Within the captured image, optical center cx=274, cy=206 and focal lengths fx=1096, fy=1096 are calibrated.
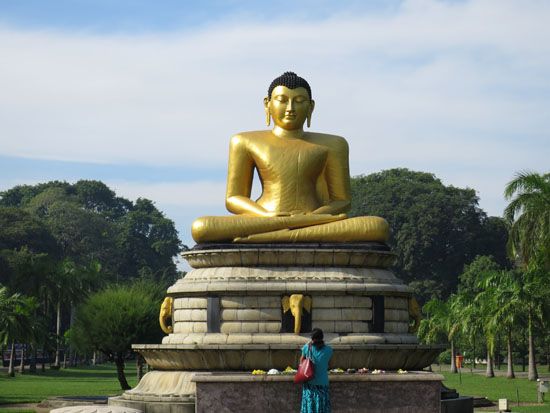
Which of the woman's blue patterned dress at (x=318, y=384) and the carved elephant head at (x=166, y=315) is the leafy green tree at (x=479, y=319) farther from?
the woman's blue patterned dress at (x=318, y=384)

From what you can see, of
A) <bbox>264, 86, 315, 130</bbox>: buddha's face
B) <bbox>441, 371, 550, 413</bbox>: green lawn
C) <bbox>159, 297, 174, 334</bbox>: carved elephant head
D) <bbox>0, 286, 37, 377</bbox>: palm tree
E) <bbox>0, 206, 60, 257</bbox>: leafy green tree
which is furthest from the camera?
<bbox>0, 206, 60, 257</bbox>: leafy green tree

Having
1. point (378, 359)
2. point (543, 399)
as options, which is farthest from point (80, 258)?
point (378, 359)

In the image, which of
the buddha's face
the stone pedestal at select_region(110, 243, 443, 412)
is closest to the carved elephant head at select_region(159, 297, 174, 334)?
the stone pedestal at select_region(110, 243, 443, 412)

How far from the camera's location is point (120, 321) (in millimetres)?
34156

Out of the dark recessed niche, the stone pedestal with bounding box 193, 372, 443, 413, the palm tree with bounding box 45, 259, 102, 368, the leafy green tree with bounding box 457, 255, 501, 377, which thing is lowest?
the stone pedestal with bounding box 193, 372, 443, 413

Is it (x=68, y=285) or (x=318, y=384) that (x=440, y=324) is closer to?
(x=68, y=285)

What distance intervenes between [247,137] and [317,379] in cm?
1071

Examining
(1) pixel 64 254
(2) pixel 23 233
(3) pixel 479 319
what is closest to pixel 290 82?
(3) pixel 479 319

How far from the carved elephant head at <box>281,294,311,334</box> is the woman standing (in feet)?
19.7

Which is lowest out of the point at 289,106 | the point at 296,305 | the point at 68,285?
the point at 296,305

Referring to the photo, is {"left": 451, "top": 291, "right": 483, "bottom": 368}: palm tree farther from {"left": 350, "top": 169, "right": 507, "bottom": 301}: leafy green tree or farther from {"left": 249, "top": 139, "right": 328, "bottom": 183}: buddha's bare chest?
{"left": 249, "top": 139, "right": 328, "bottom": 183}: buddha's bare chest

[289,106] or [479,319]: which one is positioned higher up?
[289,106]

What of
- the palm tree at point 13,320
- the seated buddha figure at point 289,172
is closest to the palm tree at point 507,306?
the palm tree at point 13,320

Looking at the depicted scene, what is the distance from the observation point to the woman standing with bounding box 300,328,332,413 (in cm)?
1512
